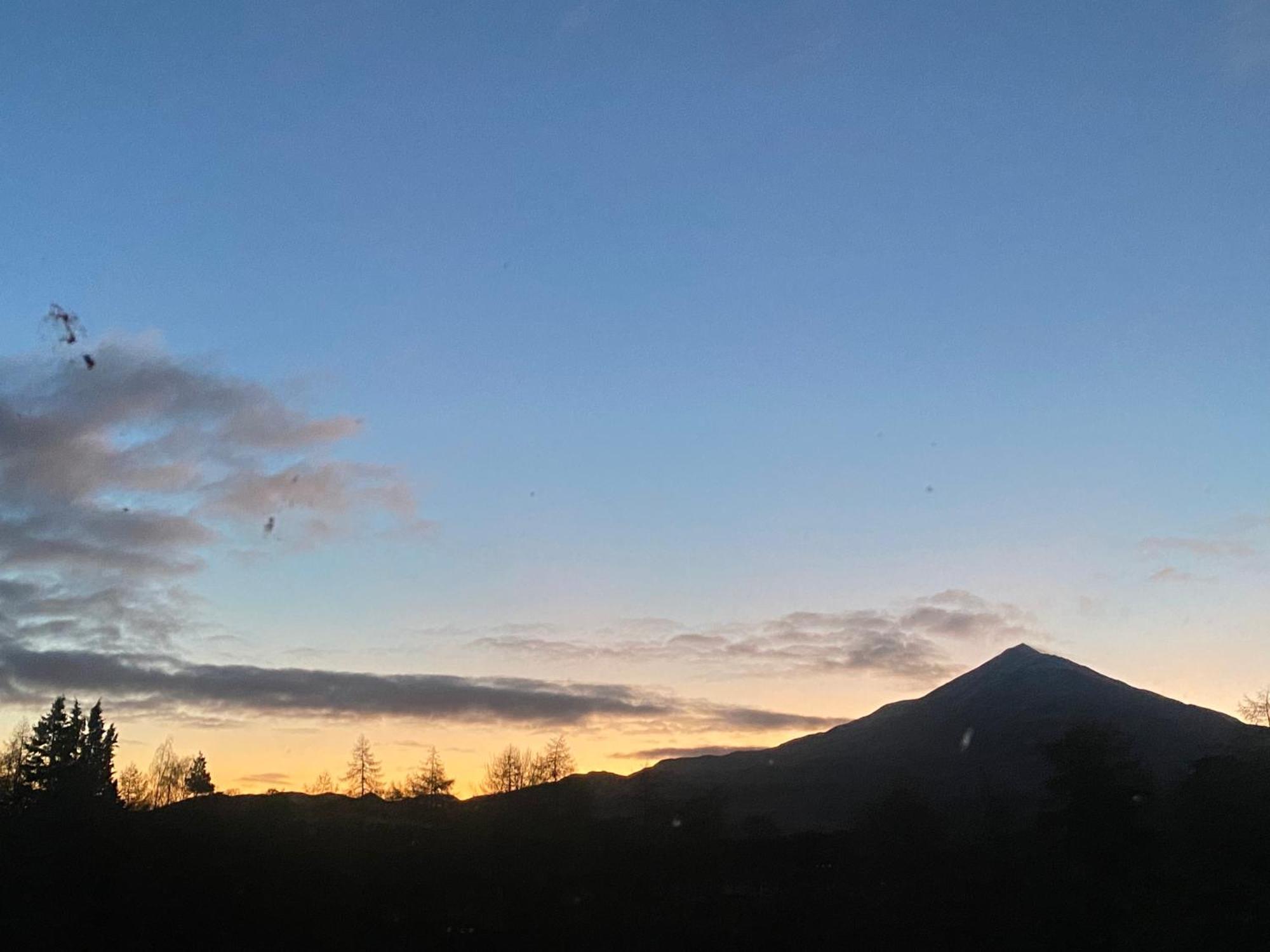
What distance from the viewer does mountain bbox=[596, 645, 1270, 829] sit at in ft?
374

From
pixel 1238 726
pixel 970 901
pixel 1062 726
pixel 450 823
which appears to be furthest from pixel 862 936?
pixel 1238 726

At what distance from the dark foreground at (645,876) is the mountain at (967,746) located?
3257 cm

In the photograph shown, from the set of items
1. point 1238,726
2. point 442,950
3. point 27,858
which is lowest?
point 442,950

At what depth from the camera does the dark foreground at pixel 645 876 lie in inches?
1389

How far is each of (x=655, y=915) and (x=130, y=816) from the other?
886 inches

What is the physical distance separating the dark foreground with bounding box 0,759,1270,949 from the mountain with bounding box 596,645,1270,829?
107 feet

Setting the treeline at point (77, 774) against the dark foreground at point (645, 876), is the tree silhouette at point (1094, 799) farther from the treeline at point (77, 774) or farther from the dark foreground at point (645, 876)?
the treeline at point (77, 774)

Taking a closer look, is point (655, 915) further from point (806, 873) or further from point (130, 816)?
point (130, 816)

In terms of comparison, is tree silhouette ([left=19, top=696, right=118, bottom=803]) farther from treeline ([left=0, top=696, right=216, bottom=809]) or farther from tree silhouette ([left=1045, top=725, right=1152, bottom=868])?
tree silhouette ([left=1045, top=725, right=1152, bottom=868])

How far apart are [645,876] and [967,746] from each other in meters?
Result: 99.4

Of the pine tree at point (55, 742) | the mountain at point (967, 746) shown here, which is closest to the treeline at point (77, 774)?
the pine tree at point (55, 742)

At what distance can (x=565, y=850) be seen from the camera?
1984 inches

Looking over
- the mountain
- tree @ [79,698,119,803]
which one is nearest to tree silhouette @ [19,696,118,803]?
tree @ [79,698,119,803]

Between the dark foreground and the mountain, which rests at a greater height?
the mountain
